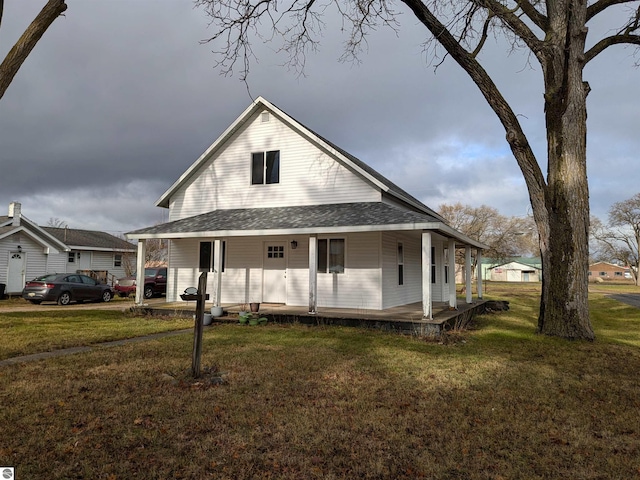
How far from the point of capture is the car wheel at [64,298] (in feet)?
61.8

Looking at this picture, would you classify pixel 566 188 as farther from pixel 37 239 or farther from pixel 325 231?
pixel 37 239

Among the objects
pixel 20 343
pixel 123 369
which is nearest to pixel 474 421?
pixel 123 369

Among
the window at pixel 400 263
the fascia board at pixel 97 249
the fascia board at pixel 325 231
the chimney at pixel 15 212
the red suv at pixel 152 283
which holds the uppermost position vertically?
the chimney at pixel 15 212

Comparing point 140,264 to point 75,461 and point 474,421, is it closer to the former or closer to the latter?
point 75,461

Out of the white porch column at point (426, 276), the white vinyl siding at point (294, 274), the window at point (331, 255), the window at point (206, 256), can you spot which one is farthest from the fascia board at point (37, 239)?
the white porch column at point (426, 276)

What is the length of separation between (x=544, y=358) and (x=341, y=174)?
27.9ft

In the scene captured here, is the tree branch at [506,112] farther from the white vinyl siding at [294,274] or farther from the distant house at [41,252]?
the distant house at [41,252]

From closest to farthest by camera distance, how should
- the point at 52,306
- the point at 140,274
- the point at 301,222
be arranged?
the point at 301,222 → the point at 140,274 → the point at 52,306

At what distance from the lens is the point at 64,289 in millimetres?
18922

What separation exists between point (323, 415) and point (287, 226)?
7.88 m

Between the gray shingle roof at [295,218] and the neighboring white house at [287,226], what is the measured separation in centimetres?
4

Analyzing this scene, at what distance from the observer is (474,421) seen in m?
4.48

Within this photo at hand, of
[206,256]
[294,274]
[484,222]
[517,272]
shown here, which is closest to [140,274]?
[206,256]

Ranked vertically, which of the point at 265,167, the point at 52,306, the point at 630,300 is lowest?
the point at 630,300
